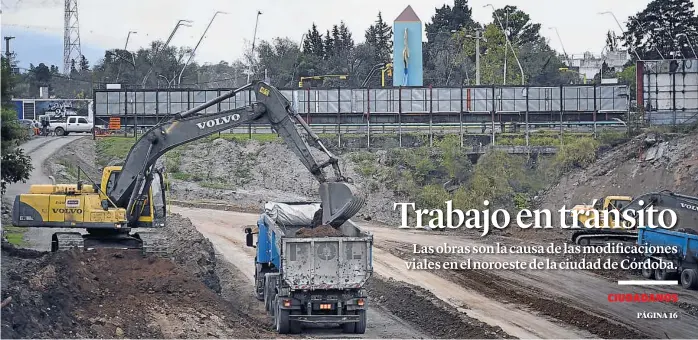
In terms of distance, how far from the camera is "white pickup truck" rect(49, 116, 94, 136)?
66.4 m

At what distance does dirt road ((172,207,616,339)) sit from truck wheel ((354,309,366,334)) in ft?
2.27

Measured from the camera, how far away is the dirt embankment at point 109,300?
17.4m

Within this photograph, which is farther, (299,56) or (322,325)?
(299,56)

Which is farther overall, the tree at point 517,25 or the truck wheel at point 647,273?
the tree at point 517,25

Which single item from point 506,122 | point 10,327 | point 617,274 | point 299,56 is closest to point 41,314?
point 10,327

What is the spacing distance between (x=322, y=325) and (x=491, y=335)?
363cm

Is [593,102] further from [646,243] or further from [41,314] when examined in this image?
[41,314]

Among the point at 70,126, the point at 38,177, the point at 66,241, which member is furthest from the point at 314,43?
the point at 66,241

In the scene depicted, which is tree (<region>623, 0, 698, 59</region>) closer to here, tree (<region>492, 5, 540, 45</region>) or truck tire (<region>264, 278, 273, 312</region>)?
tree (<region>492, 5, 540, 45</region>)

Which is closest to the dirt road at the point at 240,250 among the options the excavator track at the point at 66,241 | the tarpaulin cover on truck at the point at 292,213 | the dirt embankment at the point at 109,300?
the dirt embankment at the point at 109,300

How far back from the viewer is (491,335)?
19969 millimetres

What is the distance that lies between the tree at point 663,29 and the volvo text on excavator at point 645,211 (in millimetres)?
19797

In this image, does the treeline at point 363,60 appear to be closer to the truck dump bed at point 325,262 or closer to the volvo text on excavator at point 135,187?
the volvo text on excavator at point 135,187

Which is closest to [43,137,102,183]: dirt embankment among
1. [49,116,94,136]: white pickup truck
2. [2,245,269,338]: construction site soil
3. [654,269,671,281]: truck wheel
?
[49,116,94,136]: white pickup truck
